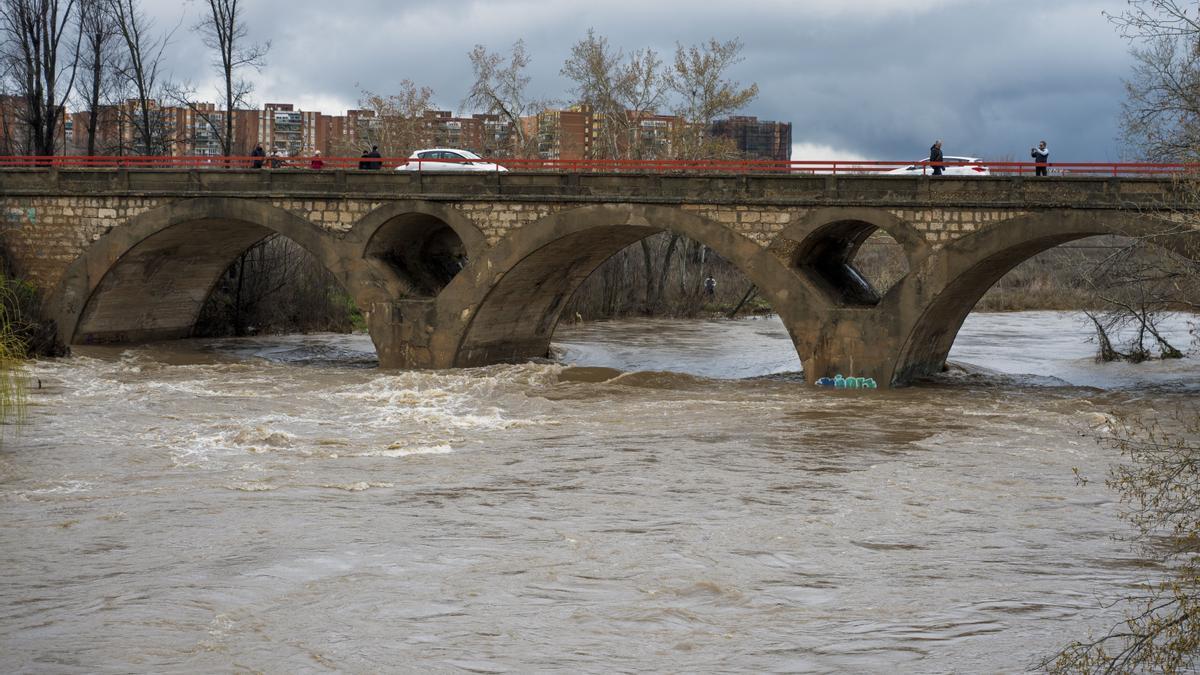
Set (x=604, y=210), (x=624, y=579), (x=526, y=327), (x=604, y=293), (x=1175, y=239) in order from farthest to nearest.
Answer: (x=604, y=293) < (x=526, y=327) < (x=604, y=210) < (x=1175, y=239) < (x=624, y=579)

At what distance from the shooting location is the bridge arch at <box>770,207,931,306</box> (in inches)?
1057

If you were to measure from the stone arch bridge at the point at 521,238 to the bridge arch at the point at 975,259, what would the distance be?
0.04 meters

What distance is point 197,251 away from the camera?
120ft

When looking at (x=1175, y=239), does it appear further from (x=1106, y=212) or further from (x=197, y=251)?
(x=197, y=251)

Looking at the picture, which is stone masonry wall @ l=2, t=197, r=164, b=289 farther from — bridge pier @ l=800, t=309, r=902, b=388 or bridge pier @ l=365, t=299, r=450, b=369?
bridge pier @ l=800, t=309, r=902, b=388

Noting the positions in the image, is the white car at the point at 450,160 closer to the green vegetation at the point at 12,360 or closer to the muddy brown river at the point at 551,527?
the muddy brown river at the point at 551,527

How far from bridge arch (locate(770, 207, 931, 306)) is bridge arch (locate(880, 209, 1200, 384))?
49 cm

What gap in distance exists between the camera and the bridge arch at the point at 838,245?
26859mm

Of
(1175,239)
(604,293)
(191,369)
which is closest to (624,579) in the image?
(1175,239)

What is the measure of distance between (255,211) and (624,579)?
21.3 m

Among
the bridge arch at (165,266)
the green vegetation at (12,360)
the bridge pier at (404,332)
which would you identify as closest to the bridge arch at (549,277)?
the bridge pier at (404,332)

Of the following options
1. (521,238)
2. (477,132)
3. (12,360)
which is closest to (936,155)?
(521,238)

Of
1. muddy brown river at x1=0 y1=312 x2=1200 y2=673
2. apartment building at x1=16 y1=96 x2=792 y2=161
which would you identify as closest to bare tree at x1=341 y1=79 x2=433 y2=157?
apartment building at x1=16 y1=96 x2=792 y2=161

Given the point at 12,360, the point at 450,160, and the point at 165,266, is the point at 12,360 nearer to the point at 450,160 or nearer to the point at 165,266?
the point at 450,160
